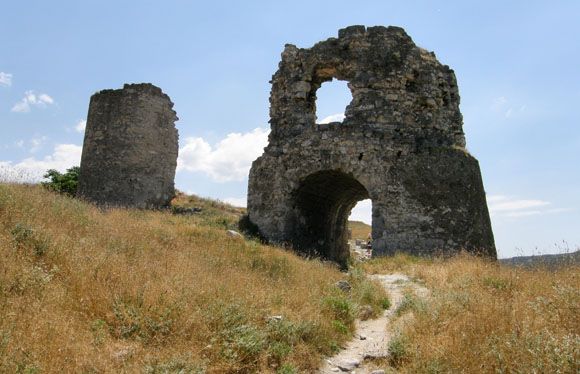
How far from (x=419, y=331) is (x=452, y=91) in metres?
10.7

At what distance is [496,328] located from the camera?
456 centimetres

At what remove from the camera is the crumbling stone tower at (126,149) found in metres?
17.6

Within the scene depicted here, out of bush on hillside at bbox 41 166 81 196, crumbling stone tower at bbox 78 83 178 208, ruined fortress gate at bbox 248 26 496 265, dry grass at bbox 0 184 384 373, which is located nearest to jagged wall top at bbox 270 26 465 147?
ruined fortress gate at bbox 248 26 496 265

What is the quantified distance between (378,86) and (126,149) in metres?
9.84

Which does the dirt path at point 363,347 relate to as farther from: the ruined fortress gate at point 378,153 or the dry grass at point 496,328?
the ruined fortress gate at point 378,153

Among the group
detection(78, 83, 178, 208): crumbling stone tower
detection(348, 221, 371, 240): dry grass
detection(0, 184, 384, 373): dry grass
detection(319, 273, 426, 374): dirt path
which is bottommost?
detection(319, 273, 426, 374): dirt path

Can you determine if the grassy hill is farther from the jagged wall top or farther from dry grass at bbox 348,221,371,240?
dry grass at bbox 348,221,371,240

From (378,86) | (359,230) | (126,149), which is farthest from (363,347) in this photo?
(359,230)

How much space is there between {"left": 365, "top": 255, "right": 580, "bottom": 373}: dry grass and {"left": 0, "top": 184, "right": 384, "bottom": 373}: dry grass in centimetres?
103

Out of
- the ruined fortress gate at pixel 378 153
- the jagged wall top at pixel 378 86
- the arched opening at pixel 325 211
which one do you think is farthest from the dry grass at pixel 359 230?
the jagged wall top at pixel 378 86

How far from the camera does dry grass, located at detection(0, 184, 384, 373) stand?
380cm

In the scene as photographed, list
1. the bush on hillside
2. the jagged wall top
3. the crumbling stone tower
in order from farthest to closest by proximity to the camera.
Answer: the bush on hillside
the crumbling stone tower
the jagged wall top

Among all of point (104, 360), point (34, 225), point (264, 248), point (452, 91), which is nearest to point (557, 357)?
point (104, 360)

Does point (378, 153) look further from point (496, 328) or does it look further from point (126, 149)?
point (126, 149)
